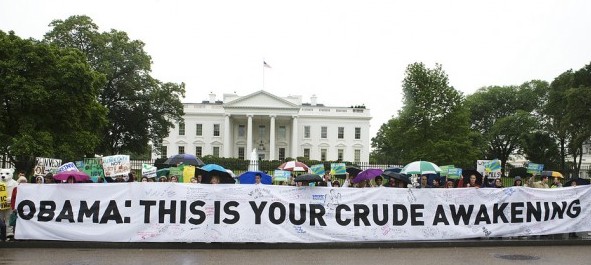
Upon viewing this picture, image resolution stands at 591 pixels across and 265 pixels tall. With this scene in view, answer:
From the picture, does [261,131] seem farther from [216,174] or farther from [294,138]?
[216,174]

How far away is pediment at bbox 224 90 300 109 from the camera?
7894 centimetres

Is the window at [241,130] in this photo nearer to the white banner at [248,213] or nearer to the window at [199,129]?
the window at [199,129]

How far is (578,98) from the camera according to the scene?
153 feet

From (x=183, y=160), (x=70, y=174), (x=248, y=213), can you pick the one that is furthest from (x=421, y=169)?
(x=70, y=174)

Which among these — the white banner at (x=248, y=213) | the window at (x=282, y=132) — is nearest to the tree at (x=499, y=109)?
the window at (x=282, y=132)

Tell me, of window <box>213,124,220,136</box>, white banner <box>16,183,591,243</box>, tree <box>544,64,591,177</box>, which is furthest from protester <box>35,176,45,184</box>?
window <box>213,124,220,136</box>

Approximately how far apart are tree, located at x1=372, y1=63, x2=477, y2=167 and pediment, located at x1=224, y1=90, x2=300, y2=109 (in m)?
32.6

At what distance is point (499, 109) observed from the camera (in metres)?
77.3

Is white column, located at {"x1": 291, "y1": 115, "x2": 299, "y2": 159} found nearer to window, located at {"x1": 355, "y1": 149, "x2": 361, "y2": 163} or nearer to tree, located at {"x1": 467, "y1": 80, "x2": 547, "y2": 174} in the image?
window, located at {"x1": 355, "y1": 149, "x2": 361, "y2": 163}

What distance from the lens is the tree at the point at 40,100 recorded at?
92.7 feet

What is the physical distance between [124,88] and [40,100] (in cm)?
1872

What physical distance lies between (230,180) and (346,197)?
124 inches

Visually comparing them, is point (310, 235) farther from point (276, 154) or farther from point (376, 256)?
point (276, 154)

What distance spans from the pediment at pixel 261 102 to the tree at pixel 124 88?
2737 cm
